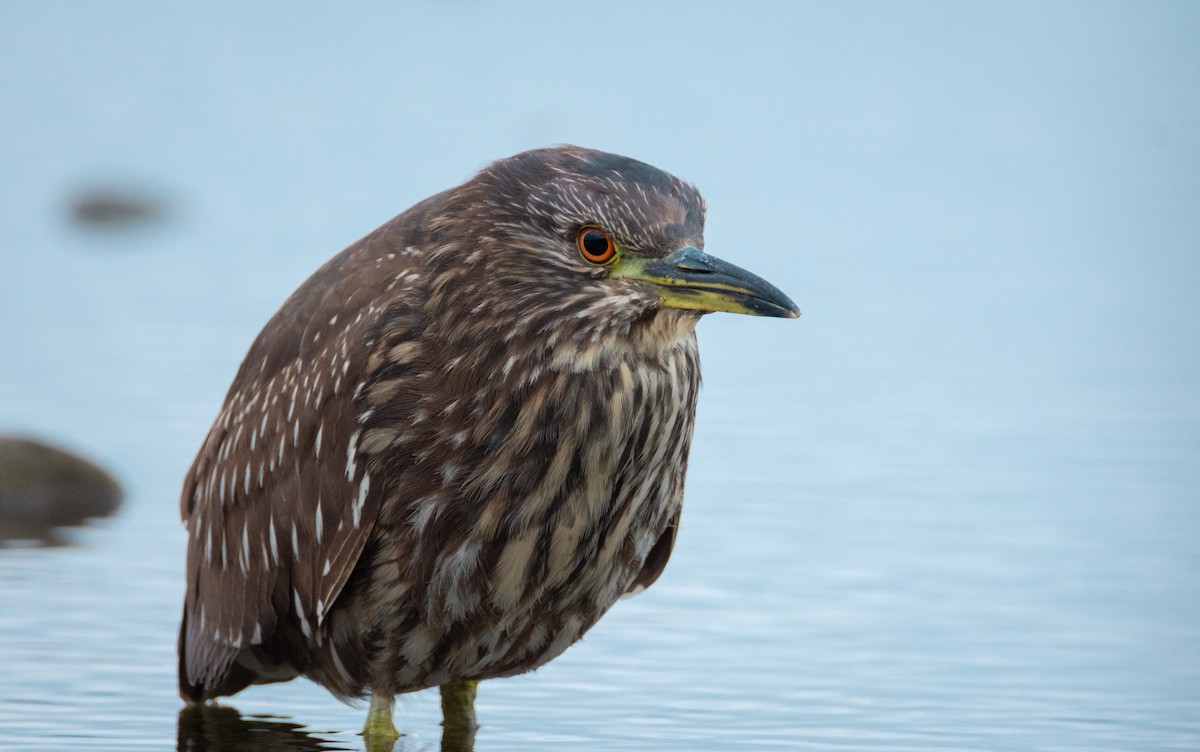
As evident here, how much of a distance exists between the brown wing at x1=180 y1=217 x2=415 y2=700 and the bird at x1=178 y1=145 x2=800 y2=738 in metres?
0.01

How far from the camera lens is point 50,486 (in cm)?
1122

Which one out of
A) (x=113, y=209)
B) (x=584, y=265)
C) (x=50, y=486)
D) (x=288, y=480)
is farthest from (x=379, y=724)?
(x=113, y=209)

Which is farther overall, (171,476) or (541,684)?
(171,476)

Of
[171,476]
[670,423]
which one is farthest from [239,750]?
[171,476]

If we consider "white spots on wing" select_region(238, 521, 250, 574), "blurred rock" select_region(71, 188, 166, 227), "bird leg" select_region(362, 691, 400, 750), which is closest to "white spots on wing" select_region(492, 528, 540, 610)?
"bird leg" select_region(362, 691, 400, 750)

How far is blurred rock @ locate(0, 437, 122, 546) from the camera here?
11.1 metres

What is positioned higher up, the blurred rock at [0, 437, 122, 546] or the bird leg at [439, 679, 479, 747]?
the blurred rock at [0, 437, 122, 546]

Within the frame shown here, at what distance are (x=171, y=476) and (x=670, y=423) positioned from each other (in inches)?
224

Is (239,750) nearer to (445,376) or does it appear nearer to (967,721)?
(445,376)

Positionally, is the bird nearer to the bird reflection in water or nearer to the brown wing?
the brown wing

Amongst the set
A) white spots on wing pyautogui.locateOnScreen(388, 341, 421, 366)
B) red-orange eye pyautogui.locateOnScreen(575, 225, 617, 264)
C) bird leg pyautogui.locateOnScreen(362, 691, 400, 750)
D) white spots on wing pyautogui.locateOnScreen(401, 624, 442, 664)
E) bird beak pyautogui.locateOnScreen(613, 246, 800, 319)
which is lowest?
bird leg pyautogui.locateOnScreen(362, 691, 400, 750)

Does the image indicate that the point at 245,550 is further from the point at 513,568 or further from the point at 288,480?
the point at 513,568

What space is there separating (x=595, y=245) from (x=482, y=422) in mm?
735

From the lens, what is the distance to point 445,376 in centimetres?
675
